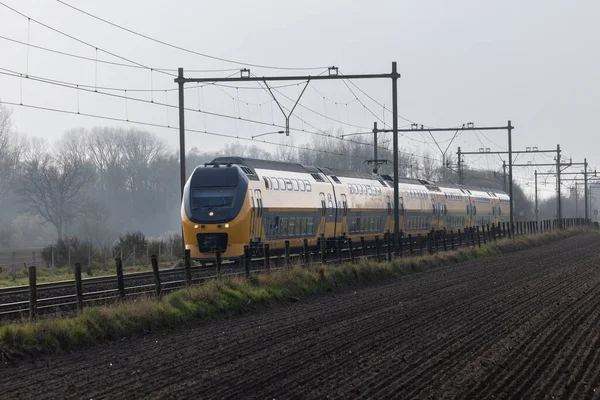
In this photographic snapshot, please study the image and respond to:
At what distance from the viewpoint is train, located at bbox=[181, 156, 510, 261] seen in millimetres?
31719

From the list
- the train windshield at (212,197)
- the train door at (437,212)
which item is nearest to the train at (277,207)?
the train windshield at (212,197)

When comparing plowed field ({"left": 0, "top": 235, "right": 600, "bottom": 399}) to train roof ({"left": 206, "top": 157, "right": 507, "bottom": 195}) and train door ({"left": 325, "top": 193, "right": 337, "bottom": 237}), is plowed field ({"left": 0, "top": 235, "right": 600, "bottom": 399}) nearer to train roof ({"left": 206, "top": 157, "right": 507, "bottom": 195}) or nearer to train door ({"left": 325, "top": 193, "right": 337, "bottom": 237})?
train roof ({"left": 206, "top": 157, "right": 507, "bottom": 195})

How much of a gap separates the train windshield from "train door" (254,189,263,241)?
1.26 m

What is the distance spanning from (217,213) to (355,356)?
18.7 m

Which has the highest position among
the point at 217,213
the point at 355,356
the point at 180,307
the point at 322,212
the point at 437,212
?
the point at 437,212

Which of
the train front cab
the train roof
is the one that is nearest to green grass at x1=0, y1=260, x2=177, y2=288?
the train front cab

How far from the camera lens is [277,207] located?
3453 centimetres

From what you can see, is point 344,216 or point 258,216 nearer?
point 258,216

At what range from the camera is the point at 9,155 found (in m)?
81.9

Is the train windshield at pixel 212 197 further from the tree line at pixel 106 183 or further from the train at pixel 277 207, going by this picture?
the tree line at pixel 106 183

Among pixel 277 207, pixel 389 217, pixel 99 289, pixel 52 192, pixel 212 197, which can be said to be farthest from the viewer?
pixel 52 192

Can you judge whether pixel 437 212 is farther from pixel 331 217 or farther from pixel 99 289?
pixel 99 289

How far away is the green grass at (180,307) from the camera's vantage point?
1473cm

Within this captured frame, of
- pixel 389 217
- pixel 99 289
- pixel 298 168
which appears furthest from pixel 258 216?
pixel 389 217
